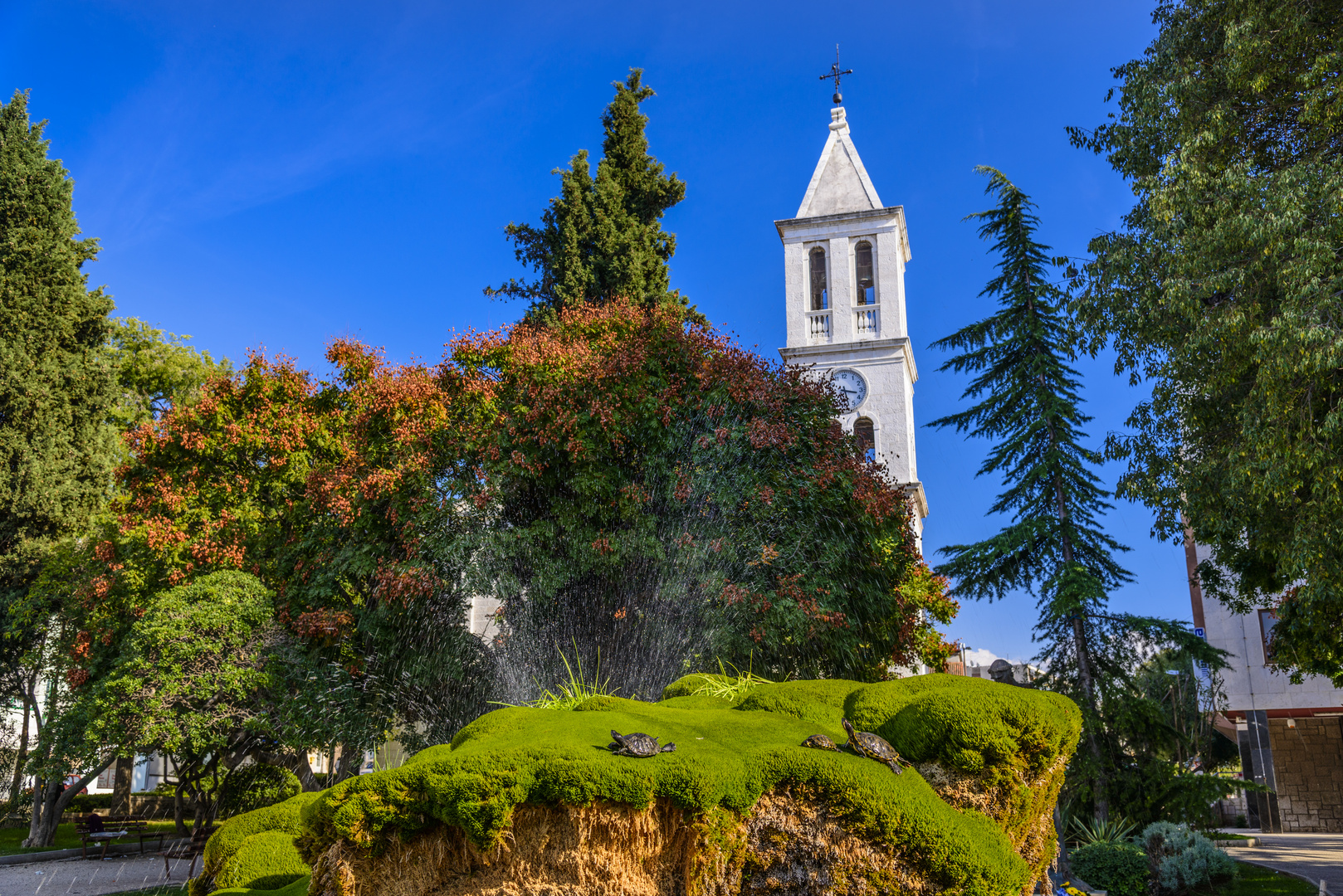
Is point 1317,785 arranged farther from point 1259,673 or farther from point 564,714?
Answer: point 564,714

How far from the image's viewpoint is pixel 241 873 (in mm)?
7543

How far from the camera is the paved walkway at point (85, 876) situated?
14.1 meters

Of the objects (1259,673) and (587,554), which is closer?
(587,554)

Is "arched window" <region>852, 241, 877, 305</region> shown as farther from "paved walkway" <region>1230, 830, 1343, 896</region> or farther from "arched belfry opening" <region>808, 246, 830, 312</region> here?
"paved walkway" <region>1230, 830, 1343, 896</region>

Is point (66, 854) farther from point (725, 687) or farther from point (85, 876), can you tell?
point (725, 687)

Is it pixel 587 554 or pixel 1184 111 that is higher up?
pixel 1184 111

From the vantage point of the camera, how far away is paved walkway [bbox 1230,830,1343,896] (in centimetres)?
1586

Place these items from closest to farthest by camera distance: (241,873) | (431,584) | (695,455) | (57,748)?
(241,873) < (431,584) < (695,455) < (57,748)

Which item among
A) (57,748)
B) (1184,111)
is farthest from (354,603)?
(1184,111)

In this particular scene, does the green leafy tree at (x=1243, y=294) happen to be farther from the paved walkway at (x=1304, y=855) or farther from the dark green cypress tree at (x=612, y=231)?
the dark green cypress tree at (x=612, y=231)

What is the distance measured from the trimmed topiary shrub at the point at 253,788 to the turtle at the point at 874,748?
17.0 meters

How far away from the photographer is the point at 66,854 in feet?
62.9

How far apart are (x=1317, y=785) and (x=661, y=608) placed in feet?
85.4

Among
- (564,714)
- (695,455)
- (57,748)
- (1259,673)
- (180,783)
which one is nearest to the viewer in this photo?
(564,714)
